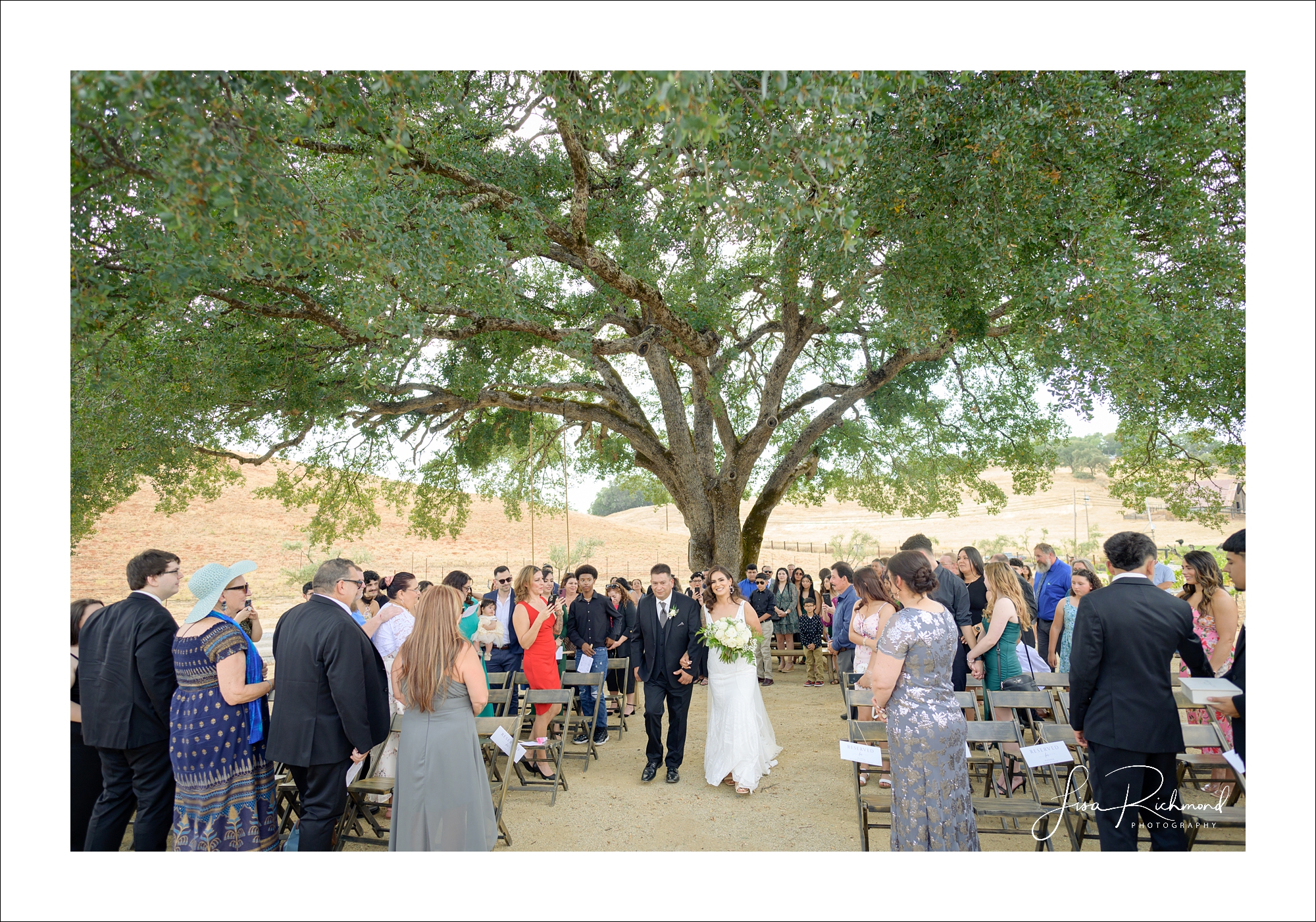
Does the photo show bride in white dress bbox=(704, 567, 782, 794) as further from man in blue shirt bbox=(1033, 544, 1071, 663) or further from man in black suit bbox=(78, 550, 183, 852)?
man in black suit bbox=(78, 550, 183, 852)

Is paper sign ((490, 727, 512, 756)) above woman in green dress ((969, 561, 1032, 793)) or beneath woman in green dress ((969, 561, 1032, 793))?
beneath

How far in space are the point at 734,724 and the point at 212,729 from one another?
3.79m

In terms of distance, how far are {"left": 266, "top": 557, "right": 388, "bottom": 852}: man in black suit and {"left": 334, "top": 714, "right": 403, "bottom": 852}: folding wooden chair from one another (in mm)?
603

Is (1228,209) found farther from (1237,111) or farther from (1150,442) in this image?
(1150,442)

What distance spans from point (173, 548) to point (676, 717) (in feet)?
139

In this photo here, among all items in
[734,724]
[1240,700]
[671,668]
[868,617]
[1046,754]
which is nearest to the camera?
[1240,700]

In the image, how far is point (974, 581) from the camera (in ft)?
24.5

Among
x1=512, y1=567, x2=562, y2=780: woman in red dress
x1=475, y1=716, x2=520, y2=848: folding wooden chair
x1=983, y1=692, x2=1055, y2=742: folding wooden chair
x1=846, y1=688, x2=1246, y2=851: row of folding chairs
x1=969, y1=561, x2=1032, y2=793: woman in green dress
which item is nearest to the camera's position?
x1=846, y1=688, x2=1246, y2=851: row of folding chairs

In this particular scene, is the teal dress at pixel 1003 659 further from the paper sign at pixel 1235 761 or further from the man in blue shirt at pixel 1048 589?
the paper sign at pixel 1235 761

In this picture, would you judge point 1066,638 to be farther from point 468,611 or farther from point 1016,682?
point 468,611

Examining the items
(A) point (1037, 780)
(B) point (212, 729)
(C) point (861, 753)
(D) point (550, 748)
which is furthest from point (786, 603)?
(B) point (212, 729)

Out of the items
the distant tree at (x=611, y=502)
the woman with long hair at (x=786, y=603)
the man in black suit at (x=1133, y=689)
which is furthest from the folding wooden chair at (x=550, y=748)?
the distant tree at (x=611, y=502)

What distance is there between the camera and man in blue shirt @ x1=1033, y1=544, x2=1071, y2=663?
7.55 meters

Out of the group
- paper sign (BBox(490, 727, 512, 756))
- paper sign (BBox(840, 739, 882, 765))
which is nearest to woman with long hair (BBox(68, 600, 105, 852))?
paper sign (BBox(490, 727, 512, 756))
